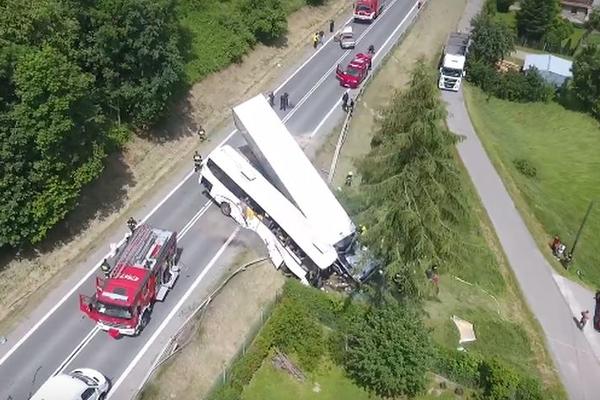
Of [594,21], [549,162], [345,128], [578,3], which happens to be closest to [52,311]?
[345,128]

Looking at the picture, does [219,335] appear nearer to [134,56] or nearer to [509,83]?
[134,56]

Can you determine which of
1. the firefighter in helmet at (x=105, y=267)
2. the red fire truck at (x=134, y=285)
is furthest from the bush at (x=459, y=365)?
the firefighter in helmet at (x=105, y=267)

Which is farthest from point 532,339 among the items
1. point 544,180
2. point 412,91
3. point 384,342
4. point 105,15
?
point 105,15

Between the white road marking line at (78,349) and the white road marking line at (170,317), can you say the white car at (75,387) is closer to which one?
the white road marking line at (170,317)

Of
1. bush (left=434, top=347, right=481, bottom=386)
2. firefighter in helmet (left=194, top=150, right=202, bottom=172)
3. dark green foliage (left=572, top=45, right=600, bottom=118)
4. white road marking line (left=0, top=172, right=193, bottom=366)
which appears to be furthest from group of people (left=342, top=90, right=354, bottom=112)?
dark green foliage (left=572, top=45, right=600, bottom=118)

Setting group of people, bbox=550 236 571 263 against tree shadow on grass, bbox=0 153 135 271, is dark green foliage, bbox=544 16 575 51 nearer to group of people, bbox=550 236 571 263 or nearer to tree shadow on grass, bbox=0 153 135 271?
group of people, bbox=550 236 571 263

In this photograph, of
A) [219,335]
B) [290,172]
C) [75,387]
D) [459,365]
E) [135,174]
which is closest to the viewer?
[75,387]
